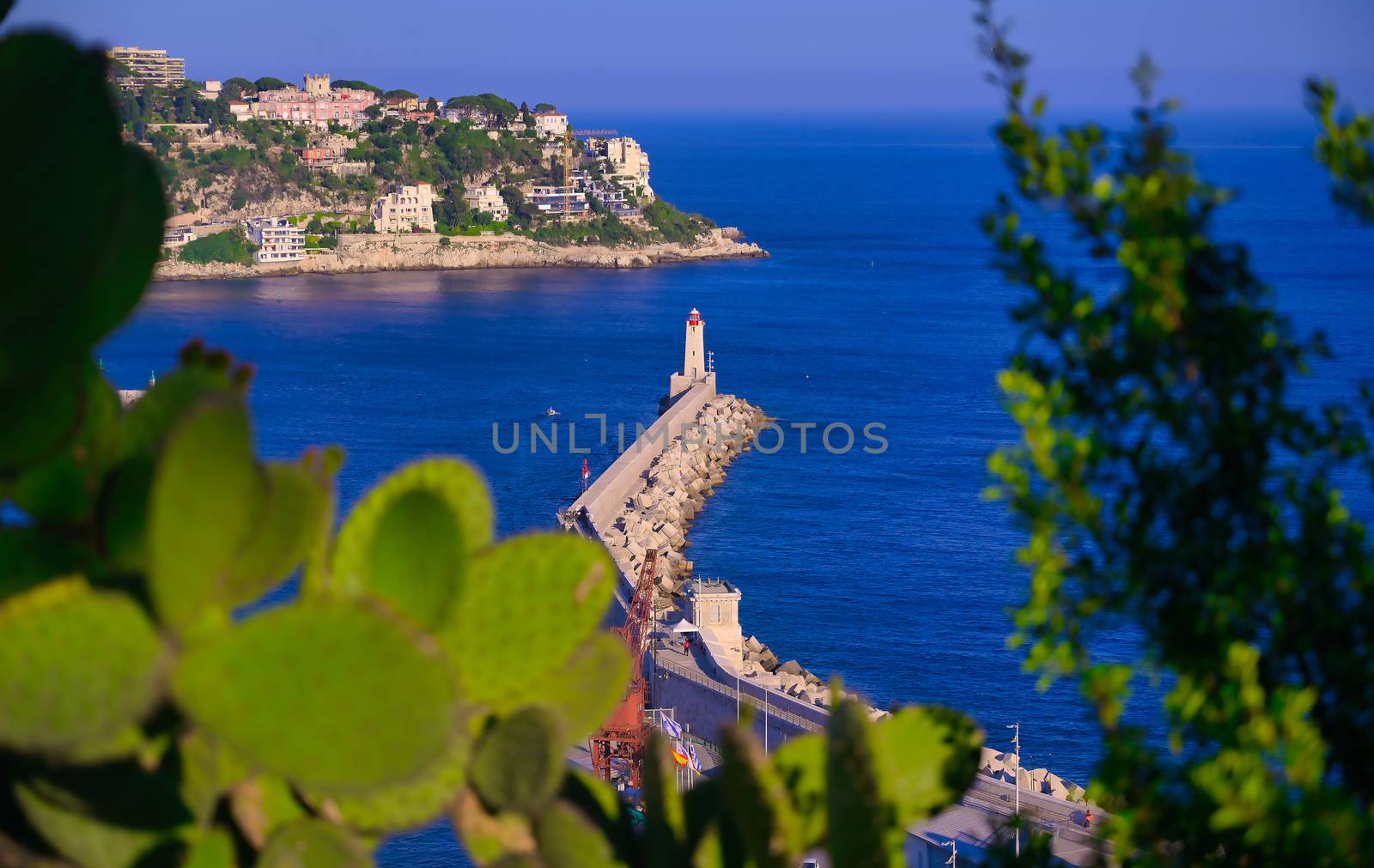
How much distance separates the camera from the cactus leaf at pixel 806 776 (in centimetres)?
157

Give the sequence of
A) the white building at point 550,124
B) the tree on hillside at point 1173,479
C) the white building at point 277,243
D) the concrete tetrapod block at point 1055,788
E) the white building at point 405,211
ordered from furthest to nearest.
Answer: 1. the white building at point 550,124
2. the white building at point 405,211
3. the white building at point 277,243
4. the concrete tetrapod block at point 1055,788
5. the tree on hillside at point 1173,479

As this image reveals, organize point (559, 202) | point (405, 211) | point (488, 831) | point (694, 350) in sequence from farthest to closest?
1. point (559, 202)
2. point (405, 211)
3. point (694, 350)
4. point (488, 831)

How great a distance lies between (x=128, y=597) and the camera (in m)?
1.15

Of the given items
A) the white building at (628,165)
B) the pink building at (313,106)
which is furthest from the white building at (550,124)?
the pink building at (313,106)

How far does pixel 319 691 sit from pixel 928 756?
0.76m

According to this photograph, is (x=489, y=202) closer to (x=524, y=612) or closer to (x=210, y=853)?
(x=524, y=612)

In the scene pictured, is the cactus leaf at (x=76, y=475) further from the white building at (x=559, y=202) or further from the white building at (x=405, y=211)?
the white building at (x=559, y=202)

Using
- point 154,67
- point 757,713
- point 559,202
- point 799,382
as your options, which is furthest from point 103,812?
point 154,67

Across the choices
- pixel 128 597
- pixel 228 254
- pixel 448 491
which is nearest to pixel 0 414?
pixel 128 597

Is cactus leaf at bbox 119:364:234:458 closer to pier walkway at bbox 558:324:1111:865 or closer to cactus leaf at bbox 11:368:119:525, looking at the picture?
cactus leaf at bbox 11:368:119:525

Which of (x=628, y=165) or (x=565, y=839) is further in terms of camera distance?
(x=628, y=165)

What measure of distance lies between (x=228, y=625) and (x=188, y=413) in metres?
0.21

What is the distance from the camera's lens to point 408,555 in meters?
1.43

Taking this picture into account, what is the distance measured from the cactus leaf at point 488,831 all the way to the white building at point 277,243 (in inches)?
2185
